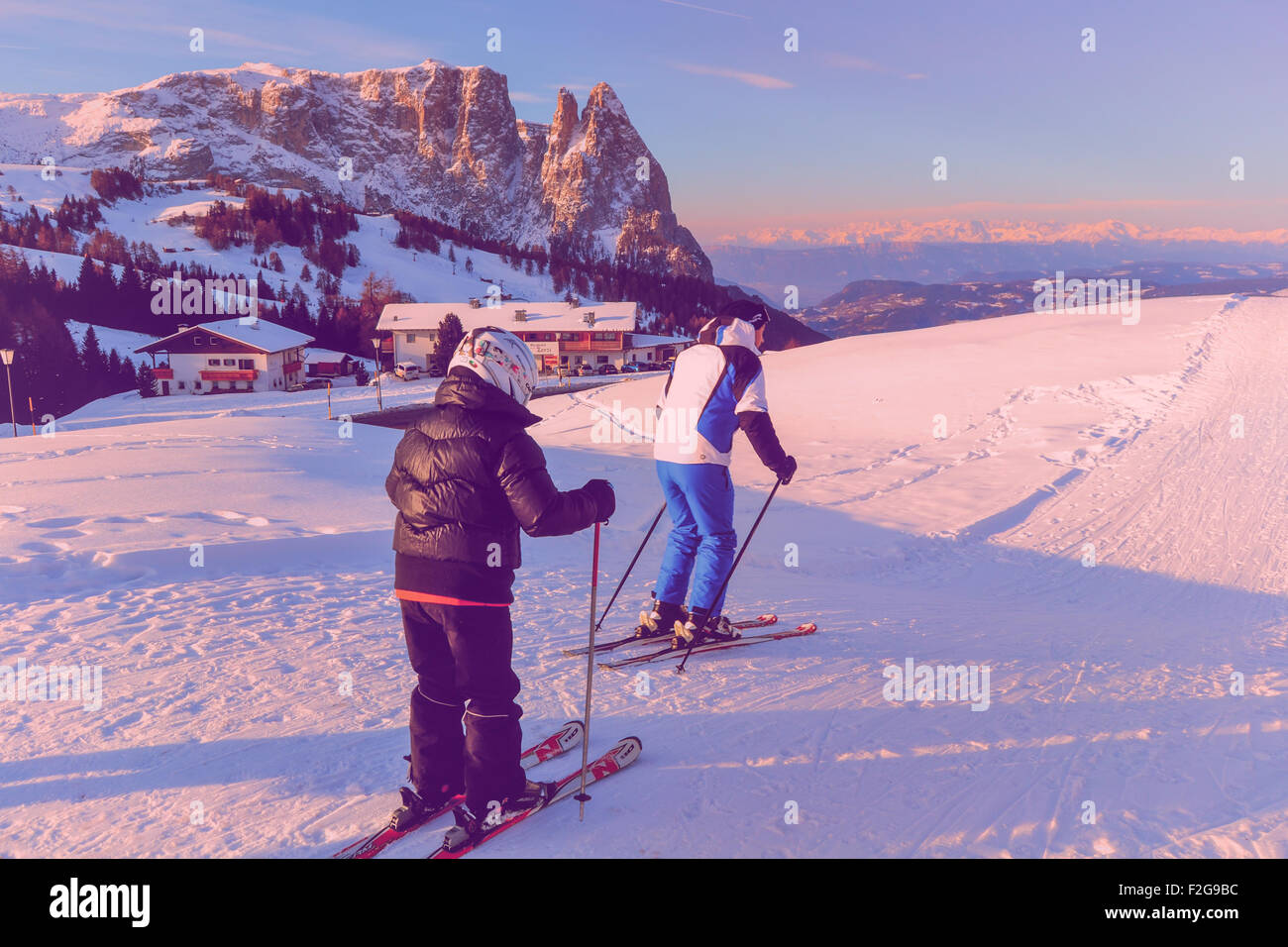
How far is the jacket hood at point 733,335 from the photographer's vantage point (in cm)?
535

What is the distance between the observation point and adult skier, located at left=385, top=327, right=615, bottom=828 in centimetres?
295

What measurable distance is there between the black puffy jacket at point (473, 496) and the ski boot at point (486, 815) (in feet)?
3.01

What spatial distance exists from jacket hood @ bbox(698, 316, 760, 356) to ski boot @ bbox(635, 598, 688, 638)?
6.48ft

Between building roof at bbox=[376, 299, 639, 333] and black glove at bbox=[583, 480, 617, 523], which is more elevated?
building roof at bbox=[376, 299, 639, 333]

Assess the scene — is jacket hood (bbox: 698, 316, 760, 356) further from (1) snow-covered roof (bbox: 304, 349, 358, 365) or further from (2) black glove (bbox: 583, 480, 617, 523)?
(1) snow-covered roof (bbox: 304, 349, 358, 365)

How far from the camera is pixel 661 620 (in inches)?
221

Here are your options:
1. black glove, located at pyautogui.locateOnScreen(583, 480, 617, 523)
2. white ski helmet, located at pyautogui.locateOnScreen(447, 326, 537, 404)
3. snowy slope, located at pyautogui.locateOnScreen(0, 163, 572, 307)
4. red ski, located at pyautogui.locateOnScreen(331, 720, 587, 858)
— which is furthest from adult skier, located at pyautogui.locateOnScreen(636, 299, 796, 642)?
snowy slope, located at pyautogui.locateOnScreen(0, 163, 572, 307)

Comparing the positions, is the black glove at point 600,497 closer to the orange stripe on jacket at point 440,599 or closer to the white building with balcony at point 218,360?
the orange stripe on jacket at point 440,599

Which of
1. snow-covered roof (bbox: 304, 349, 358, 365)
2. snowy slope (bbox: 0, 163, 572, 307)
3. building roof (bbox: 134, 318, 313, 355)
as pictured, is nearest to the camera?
building roof (bbox: 134, 318, 313, 355)
